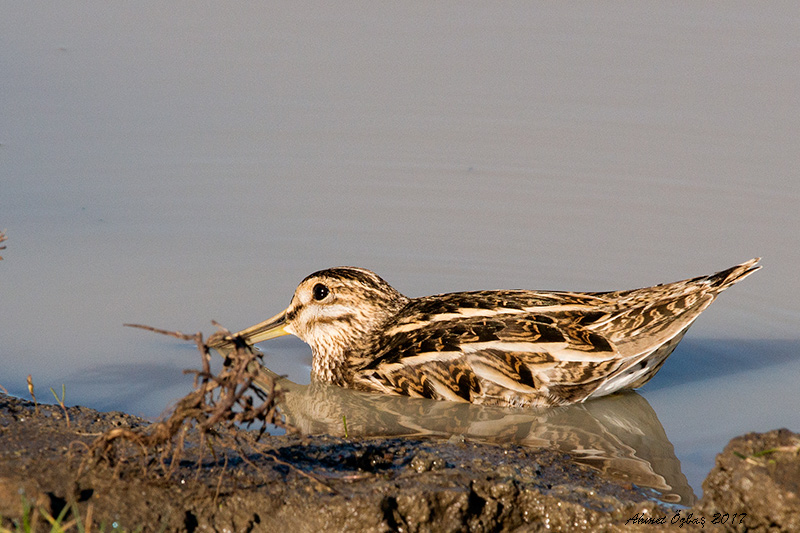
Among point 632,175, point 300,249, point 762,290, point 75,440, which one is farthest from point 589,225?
point 75,440

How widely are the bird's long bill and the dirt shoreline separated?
2.57 metres

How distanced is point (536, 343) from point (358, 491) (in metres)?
2.61

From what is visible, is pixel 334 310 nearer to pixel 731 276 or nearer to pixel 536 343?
pixel 536 343

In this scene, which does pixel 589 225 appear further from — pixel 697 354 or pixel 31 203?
pixel 31 203

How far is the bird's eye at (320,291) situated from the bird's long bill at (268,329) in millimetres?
288

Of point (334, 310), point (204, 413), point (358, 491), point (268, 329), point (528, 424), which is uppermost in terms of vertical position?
point (334, 310)

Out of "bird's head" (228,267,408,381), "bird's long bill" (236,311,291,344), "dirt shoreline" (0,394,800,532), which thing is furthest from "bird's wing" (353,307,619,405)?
"dirt shoreline" (0,394,800,532)

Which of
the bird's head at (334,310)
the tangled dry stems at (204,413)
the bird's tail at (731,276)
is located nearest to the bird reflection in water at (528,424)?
the bird's head at (334,310)

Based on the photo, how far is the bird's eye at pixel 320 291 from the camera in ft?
26.6

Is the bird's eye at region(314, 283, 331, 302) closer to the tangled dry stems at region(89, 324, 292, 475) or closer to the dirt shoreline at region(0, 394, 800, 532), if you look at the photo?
the dirt shoreline at region(0, 394, 800, 532)

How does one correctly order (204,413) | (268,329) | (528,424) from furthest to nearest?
(268,329)
(528,424)
(204,413)

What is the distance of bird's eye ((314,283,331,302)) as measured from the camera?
8.11 meters

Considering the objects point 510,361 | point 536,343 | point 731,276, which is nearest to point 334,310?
point 510,361

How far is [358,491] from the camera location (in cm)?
482
